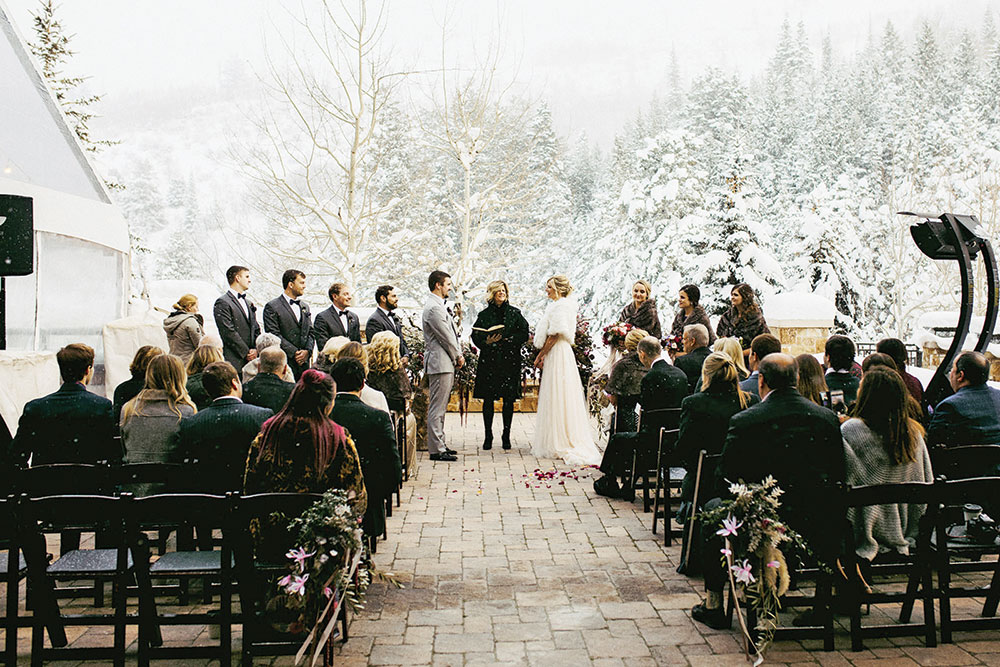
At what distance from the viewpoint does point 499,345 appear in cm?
1028

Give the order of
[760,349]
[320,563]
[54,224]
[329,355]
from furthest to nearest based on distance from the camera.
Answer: [54,224], [329,355], [760,349], [320,563]

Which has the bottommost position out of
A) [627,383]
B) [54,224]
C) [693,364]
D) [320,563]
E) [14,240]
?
[320,563]

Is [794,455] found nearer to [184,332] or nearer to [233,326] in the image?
[184,332]

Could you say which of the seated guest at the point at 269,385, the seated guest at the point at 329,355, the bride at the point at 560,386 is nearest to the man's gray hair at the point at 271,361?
the seated guest at the point at 269,385

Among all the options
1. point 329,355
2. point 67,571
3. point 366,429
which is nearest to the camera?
point 67,571

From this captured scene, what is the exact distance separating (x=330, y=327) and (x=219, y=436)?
4638mm

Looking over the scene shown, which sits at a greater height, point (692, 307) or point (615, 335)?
point (692, 307)

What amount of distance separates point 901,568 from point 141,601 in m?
3.87

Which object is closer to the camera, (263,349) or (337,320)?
(263,349)

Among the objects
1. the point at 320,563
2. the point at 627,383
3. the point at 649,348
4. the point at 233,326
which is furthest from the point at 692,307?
the point at 320,563

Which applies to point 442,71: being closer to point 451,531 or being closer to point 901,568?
point 451,531

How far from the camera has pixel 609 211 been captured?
38844 mm

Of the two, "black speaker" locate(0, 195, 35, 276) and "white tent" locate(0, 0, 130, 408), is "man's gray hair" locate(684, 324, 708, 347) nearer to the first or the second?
"black speaker" locate(0, 195, 35, 276)

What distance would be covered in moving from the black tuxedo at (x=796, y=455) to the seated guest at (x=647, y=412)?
2.53 metres
